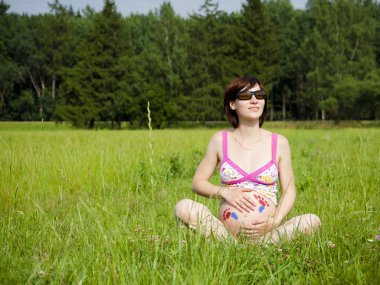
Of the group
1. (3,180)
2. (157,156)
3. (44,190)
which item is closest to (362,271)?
(44,190)

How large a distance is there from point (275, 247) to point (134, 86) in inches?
1452

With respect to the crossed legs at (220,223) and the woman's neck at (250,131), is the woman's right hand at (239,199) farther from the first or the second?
the woman's neck at (250,131)

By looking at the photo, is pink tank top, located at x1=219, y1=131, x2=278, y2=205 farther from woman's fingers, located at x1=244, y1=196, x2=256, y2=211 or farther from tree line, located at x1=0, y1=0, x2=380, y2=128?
A: tree line, located at x1=0, y1=0, x2=380, y2=128

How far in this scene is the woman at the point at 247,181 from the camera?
2912 mm

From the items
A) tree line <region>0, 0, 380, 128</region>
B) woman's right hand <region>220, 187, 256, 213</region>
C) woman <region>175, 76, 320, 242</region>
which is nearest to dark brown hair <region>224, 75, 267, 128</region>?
woman <region>175, 76, 320, 242</region>

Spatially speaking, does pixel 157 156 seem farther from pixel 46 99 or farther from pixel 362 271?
pixel 46 99

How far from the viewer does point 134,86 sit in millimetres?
38781

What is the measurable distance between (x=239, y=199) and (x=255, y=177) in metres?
0.27

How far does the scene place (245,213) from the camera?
292cm

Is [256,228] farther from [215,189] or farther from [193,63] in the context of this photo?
[193,63]

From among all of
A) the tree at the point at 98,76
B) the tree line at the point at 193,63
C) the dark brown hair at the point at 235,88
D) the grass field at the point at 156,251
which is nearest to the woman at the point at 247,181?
the dark brown hair at the point at 235,88

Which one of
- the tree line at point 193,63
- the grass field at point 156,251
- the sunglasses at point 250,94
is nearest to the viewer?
the grass field at point 156,251

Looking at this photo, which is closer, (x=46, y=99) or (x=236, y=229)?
(x=236, y=229)

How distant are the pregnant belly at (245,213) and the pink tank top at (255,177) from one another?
8 cm
